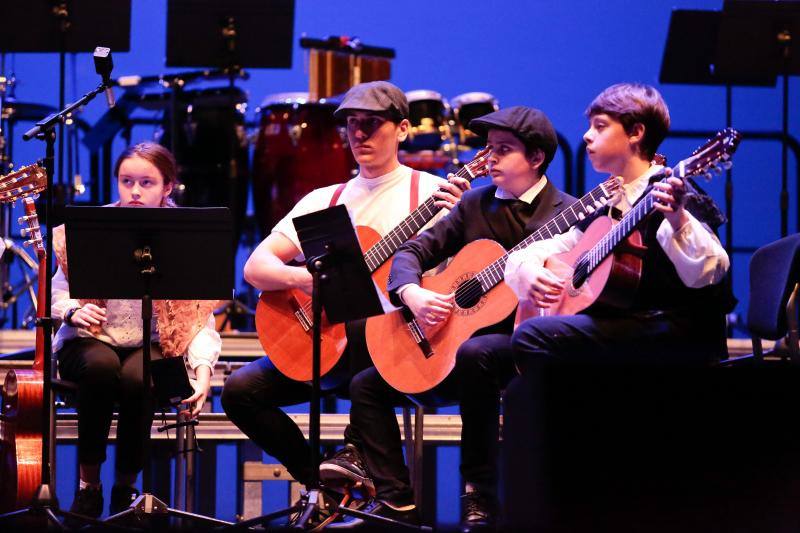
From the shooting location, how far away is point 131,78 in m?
7.23

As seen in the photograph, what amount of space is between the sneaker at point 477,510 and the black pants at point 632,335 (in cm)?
49

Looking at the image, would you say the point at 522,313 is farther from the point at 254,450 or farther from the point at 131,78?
the point at 131,78

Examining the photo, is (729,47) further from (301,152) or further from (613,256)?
(613,256)

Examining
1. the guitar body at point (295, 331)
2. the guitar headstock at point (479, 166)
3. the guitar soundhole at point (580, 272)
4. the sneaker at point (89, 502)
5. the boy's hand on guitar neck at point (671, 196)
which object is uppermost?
the guitar headstock at point (479, 166)

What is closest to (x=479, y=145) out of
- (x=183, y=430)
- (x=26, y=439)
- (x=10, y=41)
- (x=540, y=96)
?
(x=540, y=96)

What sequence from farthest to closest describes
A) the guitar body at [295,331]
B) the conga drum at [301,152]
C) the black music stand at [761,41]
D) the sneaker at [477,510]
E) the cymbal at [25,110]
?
the conga drum at [301,152] < the cymbal at [25,110] < the black music stand at [761,41] < the guitar body at [295,331] < the sneaker at [477,510]

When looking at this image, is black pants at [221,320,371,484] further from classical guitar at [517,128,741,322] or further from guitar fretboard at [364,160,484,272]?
classical guitar at [517,128,741,322]

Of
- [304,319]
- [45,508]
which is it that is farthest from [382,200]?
[45,508]

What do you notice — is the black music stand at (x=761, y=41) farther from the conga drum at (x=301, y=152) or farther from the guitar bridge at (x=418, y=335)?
the guitar bridge at (x=418, y=335)

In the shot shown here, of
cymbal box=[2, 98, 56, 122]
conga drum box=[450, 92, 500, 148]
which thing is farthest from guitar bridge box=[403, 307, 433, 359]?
cymbal box=[2, 98, 56, 122]

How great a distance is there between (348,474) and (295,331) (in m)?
0.66

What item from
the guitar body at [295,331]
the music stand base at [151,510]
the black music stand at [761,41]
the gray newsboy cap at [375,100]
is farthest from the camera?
the black music stand at [761,41]

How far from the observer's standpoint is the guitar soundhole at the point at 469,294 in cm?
416

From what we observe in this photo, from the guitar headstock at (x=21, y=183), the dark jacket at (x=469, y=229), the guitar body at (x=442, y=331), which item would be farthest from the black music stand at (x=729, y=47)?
the guitar headstock at (x=21, y=183)
